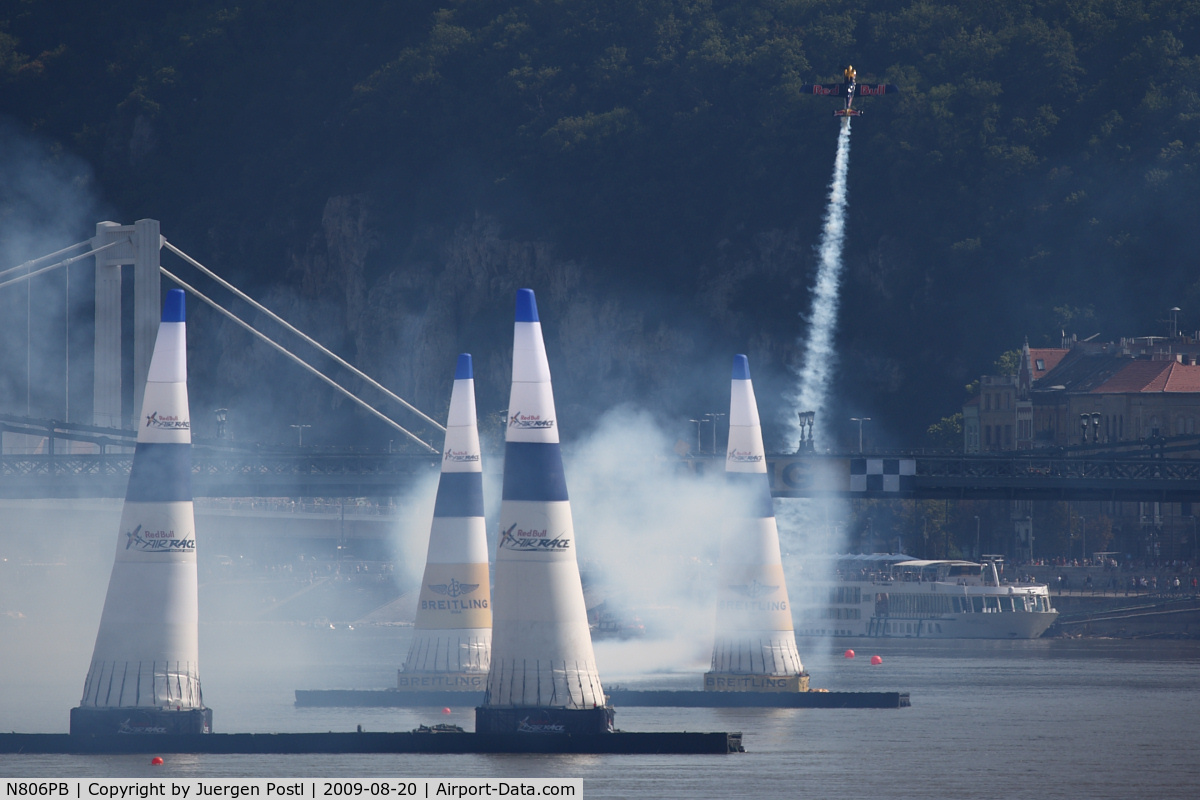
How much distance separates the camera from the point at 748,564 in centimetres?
4569

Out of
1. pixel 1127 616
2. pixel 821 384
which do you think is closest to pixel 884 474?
pixel 1127 616

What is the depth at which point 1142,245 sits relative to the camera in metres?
160

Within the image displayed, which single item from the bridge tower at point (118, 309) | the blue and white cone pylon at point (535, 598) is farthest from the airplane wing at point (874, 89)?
the blue and white cone pylon at point (535, 598)

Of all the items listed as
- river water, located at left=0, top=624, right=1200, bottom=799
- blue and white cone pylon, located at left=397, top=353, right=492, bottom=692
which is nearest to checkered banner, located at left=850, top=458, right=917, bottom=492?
river water, located at left=0, top=624, right=1200, bottom=799

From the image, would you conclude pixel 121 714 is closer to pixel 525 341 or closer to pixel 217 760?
pixel 217 760

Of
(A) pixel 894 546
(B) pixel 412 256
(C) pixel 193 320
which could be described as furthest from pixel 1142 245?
(C) pixel 193 320

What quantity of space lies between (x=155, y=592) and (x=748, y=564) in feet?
54.5

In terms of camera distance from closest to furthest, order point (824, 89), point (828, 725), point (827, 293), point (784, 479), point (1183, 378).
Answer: point (828, 725) → point (784, 479) → point (1183, 378) → point (824, 89) → point (827, 293)

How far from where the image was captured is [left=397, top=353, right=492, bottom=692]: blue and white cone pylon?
40469mm

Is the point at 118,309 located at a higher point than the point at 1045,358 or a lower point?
lower

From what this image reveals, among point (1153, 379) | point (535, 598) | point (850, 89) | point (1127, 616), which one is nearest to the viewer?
point (535, 598)

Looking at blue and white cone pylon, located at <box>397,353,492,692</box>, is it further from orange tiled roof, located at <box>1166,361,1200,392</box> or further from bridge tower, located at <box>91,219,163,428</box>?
orange tiled roof, located at <box>1166,361,1200,392</box>

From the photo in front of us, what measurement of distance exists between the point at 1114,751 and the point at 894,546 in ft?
310

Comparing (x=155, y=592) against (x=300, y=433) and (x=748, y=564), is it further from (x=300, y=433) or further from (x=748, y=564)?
(x=300, y=433)
